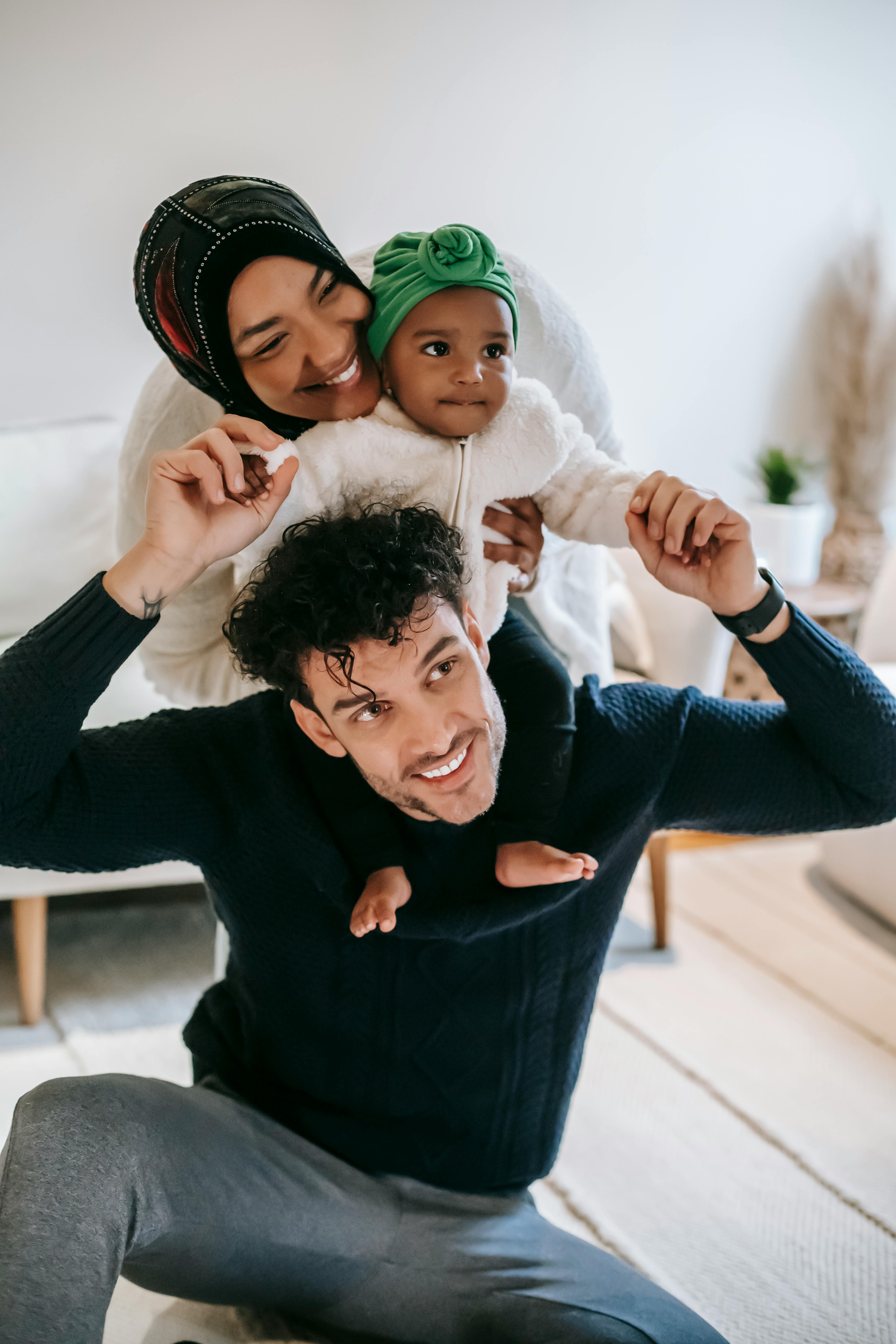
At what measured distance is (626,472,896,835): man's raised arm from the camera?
836mm

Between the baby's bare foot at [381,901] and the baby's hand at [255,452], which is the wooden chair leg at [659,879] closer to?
the baby's bare foot at [381,901]

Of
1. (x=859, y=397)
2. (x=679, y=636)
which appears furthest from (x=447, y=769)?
(x=859, y=397)

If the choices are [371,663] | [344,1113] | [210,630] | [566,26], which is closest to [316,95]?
[566,26]

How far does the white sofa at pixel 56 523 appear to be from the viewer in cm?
183

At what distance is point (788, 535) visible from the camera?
2.51m

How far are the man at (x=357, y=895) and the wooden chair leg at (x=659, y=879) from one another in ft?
3.20

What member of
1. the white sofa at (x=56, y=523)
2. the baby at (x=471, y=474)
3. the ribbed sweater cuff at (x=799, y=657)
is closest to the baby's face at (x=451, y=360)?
the baby at (x=471, y=474)

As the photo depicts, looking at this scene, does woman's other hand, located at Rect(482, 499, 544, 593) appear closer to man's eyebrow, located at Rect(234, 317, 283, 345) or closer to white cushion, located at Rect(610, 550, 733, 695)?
man's eyebrow, located at Rect(234, 317, 283, 345)

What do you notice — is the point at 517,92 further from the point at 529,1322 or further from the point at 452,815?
the point at 529,1322

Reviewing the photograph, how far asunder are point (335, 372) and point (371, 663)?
0.22m

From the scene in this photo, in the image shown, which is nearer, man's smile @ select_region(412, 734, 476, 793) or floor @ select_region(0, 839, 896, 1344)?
man's smile @ select_region(412, 734, 476, 793)

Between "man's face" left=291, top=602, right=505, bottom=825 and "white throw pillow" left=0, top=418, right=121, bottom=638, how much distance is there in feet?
3.78

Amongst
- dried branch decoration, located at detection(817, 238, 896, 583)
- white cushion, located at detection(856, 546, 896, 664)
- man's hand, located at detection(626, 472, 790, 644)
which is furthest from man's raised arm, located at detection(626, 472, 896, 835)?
dried branch decoration, located at detection(817, 238, 896, 583)

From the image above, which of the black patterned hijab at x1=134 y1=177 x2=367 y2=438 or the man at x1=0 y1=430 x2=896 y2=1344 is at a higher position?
the black patterned hijab at x1=134 y1=177 x2=367 y2=438
